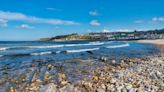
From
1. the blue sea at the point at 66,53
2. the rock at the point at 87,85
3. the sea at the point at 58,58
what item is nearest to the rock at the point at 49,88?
the rock at the point at 87,85

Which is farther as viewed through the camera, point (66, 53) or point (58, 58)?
point (66, 53)

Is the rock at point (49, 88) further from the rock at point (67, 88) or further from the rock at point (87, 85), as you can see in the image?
the rock at point (87, 85)

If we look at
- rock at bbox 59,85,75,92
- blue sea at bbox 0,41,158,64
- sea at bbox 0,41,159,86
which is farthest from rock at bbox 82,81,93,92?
blue sea at bbox 0,41,158,64

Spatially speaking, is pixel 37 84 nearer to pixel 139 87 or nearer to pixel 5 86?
pixel 5 86

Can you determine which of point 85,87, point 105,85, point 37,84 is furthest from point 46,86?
point 105,85

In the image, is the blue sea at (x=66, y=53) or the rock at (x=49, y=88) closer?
the rock at (x=49, y=88)

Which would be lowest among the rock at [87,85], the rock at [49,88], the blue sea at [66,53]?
the blue sea at [66,53]

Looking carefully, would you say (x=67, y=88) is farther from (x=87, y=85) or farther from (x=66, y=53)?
(x=66, y=53)

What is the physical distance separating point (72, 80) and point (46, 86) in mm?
2024

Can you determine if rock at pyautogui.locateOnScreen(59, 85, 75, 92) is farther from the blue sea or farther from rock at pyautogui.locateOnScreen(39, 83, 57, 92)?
the blue sea

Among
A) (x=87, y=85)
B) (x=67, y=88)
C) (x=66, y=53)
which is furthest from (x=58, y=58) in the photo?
(x=67, y=88)

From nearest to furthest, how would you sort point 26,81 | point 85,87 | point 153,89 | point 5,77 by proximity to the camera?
point 153,89 → point 85,87 → point 26,81 → point 5,77

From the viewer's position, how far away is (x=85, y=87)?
1078 cm

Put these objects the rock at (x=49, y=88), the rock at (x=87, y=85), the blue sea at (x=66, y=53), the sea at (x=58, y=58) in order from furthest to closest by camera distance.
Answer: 1. the blue sea at (x=66, y=53)
2. the sea at (x=58, y=58)
3. the rock at (x=87, y=85)
4. the rock at (x=49, y=88)
